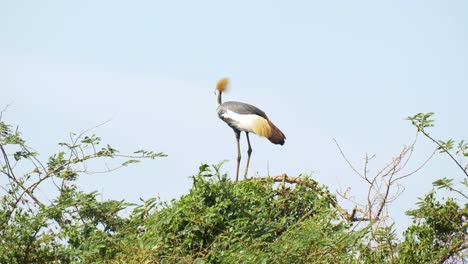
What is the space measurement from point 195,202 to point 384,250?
1.69 metres

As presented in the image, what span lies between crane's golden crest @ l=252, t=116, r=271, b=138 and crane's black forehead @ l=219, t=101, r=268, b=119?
73mm

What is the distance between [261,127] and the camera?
12523mm

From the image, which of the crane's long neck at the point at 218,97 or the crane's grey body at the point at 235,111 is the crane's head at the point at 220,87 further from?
the crane's grey body at the point at 235,111

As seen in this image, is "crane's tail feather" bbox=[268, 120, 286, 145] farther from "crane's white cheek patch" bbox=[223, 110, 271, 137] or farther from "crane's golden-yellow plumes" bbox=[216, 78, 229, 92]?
"crane's golden-yellow plumes" bbox=[216, 78, 229, 92]

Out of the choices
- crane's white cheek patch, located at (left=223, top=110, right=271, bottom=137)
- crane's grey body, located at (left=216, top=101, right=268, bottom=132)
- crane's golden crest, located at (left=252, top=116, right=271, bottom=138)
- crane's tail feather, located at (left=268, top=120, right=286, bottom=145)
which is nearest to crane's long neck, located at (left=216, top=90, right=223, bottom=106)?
crane's grey body, located at (left=216, top=101, right=268, bottom=132)

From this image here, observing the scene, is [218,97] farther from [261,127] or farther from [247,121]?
[261,127]

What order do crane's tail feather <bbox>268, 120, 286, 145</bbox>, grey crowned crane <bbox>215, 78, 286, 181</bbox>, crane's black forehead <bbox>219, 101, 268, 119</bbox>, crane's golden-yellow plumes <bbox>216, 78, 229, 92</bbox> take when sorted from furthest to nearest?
crane's golden-yellow plumes <bbox>216, 78, 229, 92</bbox> < crane's black forehead <bbox>219, 101, 268, 119</bbox> < grey crowned crane <bbox>215, 78, 286, 181</bbox> < crane's tail feather <bbox>268, 120, 286, 145</bbox>

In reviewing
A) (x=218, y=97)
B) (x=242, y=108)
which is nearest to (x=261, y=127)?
(x=242, y=108)

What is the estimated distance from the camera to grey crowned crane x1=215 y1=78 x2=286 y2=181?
12367mm

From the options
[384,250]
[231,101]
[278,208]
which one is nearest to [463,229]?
[384,250]

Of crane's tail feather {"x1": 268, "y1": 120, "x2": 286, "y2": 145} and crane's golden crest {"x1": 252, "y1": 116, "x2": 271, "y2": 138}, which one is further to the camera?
crane's golden crest {"x1": 252, "y1": 116, "x2": 271, "y2": 138}

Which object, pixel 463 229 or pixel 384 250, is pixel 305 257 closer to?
pixel 384 250

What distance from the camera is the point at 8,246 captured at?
7.71 metres

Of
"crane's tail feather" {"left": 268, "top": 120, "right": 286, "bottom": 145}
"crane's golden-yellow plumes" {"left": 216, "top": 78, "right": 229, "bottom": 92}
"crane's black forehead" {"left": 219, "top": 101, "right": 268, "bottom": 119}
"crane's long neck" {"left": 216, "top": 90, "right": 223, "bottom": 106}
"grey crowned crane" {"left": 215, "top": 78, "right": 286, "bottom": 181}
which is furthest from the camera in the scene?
"crane's golden-yellow plumes" {"left": 216, "top": 78, "right": 229, "bottom": 92}
